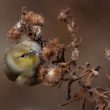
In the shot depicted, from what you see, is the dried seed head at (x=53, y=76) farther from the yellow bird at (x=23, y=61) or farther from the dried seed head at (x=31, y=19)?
the dried seed head at (x=31, y=19)

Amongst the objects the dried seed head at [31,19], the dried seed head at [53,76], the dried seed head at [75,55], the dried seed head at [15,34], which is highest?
the dried seed head at [31,19]

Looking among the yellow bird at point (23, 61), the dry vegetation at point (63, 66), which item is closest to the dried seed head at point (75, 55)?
the dry vegetation at point (63, 66)

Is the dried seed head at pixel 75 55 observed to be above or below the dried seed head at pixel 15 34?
below

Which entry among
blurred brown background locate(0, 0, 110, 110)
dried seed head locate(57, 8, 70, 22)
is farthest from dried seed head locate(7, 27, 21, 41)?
blurred brown background locate(0, 0, 110, 110)

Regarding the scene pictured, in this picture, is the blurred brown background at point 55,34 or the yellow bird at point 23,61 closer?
the yellow bird at point 23,61

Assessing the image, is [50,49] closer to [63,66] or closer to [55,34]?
[63,66]

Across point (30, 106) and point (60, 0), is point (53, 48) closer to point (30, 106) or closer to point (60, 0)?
point (30, 106)

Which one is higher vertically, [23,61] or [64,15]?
[64,15]

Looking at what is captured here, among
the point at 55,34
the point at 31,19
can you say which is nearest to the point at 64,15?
the point at 31,19

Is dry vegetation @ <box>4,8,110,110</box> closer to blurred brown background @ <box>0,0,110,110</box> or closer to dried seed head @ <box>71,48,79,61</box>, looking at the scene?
dried seed head @ <box>71,48,79,61</box>

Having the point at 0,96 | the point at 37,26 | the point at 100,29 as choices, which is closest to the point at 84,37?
the point at 100,29
